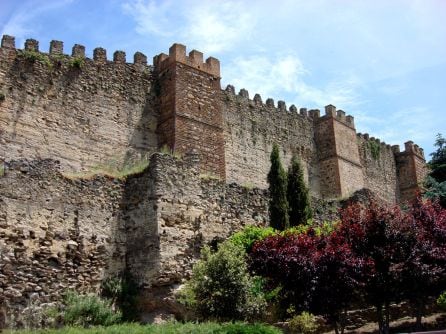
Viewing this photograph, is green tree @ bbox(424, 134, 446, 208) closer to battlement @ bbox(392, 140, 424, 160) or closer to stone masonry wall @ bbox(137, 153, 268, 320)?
stone masonry wall @ bbox(137, 153, 268, 320)

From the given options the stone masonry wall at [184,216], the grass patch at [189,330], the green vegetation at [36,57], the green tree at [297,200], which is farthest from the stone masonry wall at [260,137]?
the grass patch at [189,330]

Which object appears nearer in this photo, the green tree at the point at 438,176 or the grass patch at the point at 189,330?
the grass patch at the point at 189,330

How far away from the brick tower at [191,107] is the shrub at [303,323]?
11.3 meters

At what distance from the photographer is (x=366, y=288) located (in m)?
15.4

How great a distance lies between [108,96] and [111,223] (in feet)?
31.5

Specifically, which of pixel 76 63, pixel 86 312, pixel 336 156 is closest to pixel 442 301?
pixel 86 312

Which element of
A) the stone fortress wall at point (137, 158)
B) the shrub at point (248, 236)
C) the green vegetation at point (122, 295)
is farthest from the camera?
the shrub at point (248, 236)

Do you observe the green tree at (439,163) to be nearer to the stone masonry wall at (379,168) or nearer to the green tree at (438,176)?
the green tree at (438,176)

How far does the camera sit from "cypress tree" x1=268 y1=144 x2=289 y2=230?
19938mm

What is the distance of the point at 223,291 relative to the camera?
1524 cm

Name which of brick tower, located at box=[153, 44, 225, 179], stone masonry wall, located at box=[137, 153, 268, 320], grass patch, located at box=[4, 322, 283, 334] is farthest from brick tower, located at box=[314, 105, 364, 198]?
grass patch, located at box=[4, 322, 283, 334]

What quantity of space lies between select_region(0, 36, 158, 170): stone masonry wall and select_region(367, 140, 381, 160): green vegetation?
16632 mm

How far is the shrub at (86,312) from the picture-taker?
15086 mm

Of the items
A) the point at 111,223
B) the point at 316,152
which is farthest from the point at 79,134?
the point at 316,152
